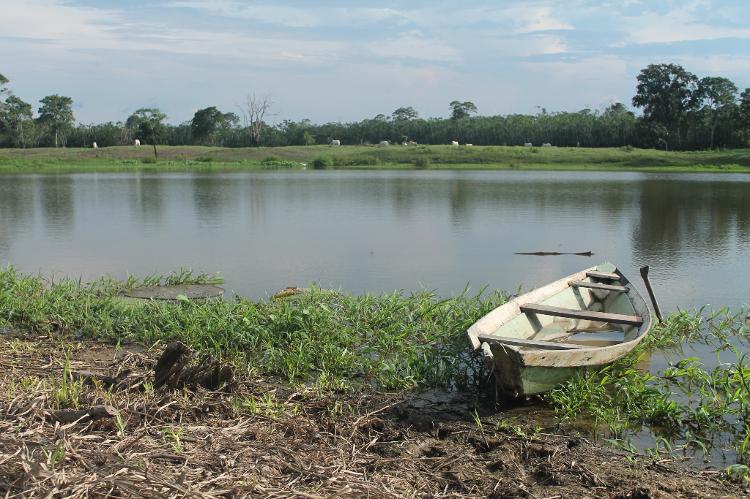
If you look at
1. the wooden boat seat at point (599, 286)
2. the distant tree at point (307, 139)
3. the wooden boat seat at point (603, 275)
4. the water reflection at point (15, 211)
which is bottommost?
the wooden boat seat at point (599, 286)

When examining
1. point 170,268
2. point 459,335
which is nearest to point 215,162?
point 170,268

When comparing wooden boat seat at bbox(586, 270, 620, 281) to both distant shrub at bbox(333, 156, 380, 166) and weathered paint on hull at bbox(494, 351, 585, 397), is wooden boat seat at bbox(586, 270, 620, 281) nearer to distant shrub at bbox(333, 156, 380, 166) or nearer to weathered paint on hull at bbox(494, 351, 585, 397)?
weathered paint on hull at bbox(494, 351, 585, 397)

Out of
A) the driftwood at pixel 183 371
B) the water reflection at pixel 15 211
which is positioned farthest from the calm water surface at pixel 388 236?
the driftwood at pixel 183 371

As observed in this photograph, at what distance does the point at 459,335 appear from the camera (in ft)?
21.9

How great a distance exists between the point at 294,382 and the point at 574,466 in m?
2.29

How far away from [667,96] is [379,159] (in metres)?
24.7

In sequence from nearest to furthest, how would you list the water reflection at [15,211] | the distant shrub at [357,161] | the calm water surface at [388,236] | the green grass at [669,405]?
the green grass at [669,405] → the calm water surface at [388,236] → the water reflection at [15,211] → the distant shrub at [357,161]

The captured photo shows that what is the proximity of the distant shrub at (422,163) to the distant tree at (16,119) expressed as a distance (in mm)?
38684

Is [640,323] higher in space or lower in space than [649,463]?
higher

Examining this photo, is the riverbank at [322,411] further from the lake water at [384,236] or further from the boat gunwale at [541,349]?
the lake water at [384,236]

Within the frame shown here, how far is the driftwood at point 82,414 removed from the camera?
3893mm

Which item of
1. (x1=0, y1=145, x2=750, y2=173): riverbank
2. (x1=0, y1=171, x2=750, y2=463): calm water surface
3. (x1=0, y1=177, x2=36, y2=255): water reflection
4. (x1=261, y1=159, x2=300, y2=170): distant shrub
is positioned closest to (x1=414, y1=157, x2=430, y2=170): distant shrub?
(x1=0, y1=145, x2=750, y2=173): riverbank

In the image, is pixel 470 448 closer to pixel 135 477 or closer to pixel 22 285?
pixel 135 477

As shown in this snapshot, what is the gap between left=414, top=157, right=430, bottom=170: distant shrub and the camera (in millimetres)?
50412
